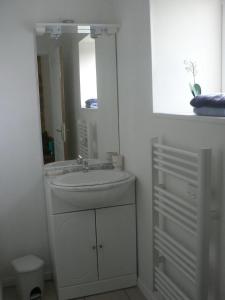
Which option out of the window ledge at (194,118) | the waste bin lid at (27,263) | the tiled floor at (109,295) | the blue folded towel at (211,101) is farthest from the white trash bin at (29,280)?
the blue folded towel at (211,101)

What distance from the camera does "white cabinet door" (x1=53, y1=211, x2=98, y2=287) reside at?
2350mm

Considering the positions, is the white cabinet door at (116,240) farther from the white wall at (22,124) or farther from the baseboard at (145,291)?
the white wall at (22,124)

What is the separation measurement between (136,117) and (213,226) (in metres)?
1.06

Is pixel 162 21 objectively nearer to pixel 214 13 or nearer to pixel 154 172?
pixel 214 13

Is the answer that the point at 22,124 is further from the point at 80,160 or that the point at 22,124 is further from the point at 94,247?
the point at 94,247

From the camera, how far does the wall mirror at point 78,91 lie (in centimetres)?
255

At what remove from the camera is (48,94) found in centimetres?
260

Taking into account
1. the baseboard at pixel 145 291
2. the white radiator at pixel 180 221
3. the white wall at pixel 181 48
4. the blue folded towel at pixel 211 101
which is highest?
the white wall at pixel 181 48

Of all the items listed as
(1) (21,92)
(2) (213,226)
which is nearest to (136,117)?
(1) (21,92)

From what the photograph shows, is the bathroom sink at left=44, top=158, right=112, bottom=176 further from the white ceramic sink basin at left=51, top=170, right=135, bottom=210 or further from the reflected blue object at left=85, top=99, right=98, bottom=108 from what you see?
the reflected blue object at left=85, top=99, right=98, bottom=108

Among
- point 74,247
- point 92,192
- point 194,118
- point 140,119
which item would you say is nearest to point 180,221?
point 194,118

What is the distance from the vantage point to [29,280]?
94.3 inches

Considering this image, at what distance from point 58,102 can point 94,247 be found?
113cm

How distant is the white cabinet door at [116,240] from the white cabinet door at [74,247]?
0.06 metres
